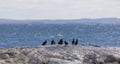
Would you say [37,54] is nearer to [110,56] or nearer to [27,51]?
[27,51]

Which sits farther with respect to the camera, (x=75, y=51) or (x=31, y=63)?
(x=75, y=51)

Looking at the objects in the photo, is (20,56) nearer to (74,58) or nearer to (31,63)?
(31,63)

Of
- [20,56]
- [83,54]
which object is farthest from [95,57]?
[20,56]

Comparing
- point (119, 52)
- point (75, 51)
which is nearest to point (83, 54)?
point (75, 51)

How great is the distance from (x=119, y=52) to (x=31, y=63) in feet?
14.2

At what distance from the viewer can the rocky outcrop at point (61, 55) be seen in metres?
17.7

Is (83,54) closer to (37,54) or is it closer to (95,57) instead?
(95,57)

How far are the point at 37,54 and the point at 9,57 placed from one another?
1118mm

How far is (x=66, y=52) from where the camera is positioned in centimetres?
1877

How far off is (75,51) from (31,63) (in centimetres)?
223

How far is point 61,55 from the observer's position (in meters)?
18.4

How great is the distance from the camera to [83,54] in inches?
739

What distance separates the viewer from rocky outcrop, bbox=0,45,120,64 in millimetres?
17688

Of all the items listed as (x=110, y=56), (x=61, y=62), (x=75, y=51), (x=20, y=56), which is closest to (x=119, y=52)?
(x=110, y=56)
